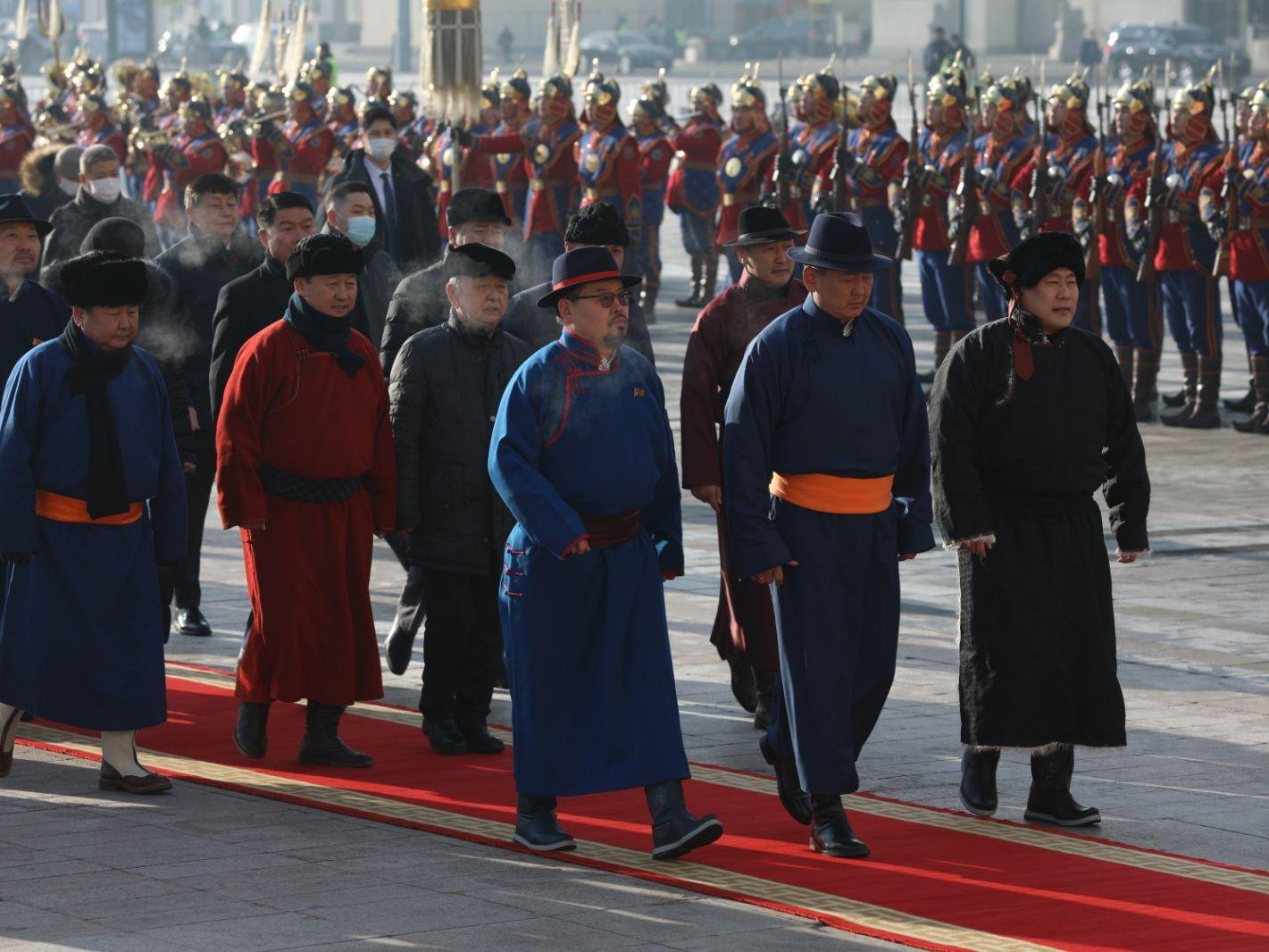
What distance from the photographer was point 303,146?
2302cm

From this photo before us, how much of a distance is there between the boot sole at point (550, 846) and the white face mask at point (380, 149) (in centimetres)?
671

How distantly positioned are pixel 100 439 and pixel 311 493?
653 millimetres

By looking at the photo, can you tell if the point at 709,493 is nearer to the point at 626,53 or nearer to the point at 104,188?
the point at 104,188

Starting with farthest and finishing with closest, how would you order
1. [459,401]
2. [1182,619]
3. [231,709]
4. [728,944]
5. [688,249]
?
[688,249], [1182,619], [231,709], [459,401], [728,944]

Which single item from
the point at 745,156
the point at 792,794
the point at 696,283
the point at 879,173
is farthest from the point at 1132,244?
the point at 792,794

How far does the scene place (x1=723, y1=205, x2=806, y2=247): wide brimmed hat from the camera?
791cm

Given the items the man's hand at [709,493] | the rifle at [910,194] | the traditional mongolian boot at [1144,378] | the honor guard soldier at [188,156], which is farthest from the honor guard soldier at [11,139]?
the man's hand at [709,493]

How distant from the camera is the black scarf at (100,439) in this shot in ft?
23.6

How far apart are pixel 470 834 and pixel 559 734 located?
37cm

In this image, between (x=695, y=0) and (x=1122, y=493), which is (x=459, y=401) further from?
(x=695, y=0)

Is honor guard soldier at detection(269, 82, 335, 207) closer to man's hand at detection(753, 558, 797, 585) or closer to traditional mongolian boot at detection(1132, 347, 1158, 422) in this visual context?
traditional mongolian boot at detection(1132, 347, 1158, 422)

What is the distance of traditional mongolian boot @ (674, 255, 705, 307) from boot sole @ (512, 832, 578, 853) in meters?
14.9

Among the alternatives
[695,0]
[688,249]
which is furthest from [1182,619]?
[695,0]

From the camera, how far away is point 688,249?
2111cm
